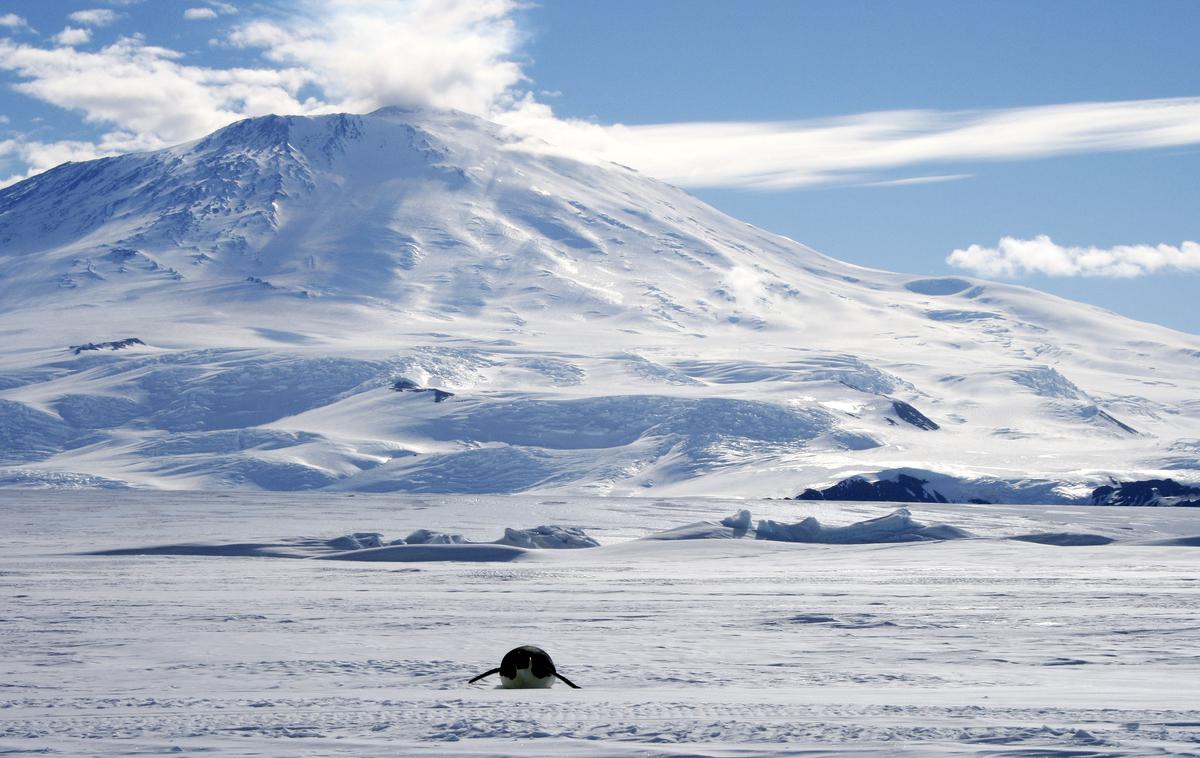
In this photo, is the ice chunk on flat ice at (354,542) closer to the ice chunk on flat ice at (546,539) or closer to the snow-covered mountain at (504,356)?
the ice chunk on flat ice at (546,539)

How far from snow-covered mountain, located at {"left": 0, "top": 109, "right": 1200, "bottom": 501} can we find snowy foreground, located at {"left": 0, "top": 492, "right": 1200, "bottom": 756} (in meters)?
49.7

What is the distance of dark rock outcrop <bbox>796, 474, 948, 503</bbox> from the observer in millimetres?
72438

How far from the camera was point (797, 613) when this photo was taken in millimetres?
17484

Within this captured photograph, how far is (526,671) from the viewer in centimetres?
1127

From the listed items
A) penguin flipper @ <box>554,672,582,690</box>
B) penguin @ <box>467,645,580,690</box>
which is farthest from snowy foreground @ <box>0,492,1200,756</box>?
penguin @ <box>467,645,580,690</box>

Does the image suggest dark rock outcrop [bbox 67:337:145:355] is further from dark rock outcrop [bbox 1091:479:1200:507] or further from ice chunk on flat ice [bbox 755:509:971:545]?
ice chunk on flat ice [bbox 755:509:971:545]

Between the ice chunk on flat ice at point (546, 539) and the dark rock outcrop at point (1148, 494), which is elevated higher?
the dark rock outcrop at point (1148, 494)

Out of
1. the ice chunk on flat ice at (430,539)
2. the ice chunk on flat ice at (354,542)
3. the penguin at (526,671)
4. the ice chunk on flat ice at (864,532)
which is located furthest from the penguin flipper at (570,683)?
the ice chunk on flat ice at (864,532)

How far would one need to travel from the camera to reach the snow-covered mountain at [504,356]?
3339 inches

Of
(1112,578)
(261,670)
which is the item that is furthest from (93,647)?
(1112,578)

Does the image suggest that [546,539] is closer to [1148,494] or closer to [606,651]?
[606,651]

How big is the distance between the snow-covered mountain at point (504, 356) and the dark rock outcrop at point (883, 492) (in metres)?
0.67

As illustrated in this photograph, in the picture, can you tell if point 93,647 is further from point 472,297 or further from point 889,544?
point 472,297

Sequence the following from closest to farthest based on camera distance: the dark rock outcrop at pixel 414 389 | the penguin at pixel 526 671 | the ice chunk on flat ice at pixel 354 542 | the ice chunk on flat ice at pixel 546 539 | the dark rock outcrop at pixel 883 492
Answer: the penguin at pixel 526 671 < the ice chunk on flat ice at pixel 354 542 < the ice chunk on flat ice at pixel 546 539 < the dark rock outcrop at pixel 883 492 < the dark rock outcrop at pixel 414 389
